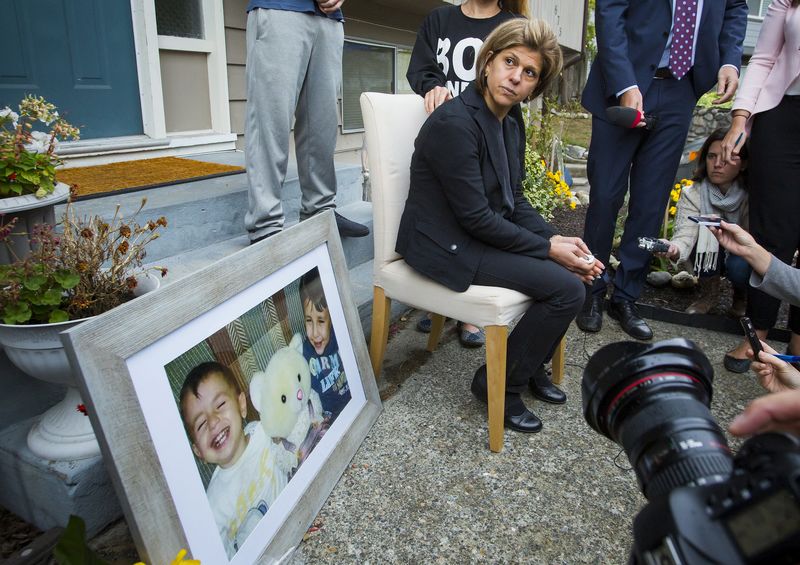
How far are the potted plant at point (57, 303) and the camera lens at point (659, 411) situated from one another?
1187mm

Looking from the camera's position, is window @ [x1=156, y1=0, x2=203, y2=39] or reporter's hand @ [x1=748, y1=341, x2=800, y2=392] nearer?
reporter's hand @ [x1=748, y1=341, x2=800, y2=392]

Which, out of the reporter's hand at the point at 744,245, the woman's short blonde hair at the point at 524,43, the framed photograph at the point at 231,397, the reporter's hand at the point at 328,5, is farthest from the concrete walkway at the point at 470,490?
the reporter's hand at the point at 328,5

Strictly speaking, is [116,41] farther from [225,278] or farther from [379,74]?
[379,74]

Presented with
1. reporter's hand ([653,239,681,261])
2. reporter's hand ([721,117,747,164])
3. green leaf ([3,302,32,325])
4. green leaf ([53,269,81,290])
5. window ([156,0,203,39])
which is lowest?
reporter's hand ([653,239,681,261])

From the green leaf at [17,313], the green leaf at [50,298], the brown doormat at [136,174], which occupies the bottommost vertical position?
the green leaf at [17,313]

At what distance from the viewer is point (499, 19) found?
262 centimetres

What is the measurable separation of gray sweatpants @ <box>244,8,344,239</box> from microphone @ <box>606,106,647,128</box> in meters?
1.36

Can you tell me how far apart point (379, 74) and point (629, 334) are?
13.7 ft

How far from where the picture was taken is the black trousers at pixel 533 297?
6.72 ft

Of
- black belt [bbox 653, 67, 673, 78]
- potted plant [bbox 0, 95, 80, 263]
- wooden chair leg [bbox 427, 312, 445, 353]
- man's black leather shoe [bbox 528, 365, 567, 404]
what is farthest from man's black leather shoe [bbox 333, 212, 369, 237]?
black belt [bbox 653, 67, 673, 78]

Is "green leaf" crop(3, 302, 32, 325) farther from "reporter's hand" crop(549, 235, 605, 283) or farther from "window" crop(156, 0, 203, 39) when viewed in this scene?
"window" crop(156, 0, 203, 39)

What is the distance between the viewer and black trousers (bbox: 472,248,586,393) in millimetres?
2047

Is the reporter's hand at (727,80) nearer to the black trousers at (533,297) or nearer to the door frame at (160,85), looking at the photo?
the black trousers at (533,297)

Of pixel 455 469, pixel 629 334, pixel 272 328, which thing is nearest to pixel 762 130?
pixel 629 334
